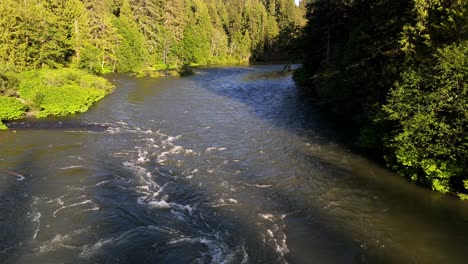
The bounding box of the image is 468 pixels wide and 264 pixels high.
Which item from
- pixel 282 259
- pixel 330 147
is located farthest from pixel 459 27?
pixel 282 259

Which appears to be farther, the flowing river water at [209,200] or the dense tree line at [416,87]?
the dense tree line at [416,87]

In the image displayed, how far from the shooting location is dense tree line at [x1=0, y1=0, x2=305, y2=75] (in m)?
46.1

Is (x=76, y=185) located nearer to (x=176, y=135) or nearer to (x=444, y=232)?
(x=176, y=135)

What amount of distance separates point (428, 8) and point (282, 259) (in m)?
18.8

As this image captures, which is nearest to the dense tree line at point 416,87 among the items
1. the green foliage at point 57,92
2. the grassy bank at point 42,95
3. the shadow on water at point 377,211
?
the shadow on water at point 377,211

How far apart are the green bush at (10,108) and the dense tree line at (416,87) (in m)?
27.9

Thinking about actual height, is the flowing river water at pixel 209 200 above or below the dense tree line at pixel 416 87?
below

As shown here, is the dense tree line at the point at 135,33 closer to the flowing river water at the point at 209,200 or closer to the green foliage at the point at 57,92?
the green foliage at the point at 57,92

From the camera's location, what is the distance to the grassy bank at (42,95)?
107ft

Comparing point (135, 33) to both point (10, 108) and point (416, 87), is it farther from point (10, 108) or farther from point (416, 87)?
point (416, 87)

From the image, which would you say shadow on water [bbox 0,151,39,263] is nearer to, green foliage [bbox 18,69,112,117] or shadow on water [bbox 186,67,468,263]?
shadow on water [bbox 186,67,468,263]

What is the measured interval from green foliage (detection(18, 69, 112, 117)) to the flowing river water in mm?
4410

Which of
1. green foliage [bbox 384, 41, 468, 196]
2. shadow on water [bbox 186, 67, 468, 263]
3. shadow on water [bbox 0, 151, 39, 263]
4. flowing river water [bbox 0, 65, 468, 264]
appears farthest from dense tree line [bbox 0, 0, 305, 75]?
green foliage [bbox 384, 41, 468, 196]

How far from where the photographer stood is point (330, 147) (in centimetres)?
2638
